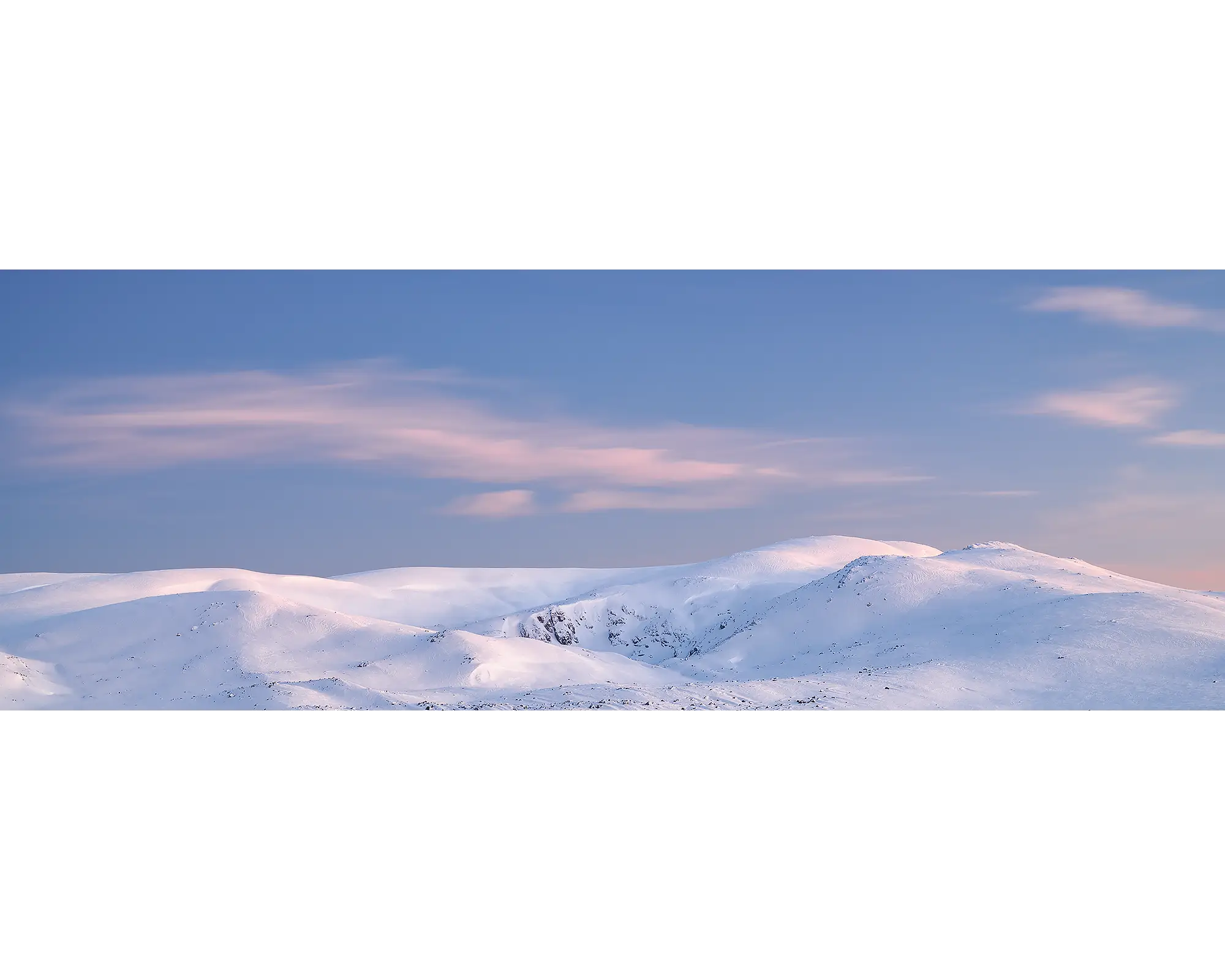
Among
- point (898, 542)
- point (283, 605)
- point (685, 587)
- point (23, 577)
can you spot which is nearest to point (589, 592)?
point (685, 587)

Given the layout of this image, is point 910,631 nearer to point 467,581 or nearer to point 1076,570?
point 1076,570

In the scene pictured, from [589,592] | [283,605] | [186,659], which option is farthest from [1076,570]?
[186,659]

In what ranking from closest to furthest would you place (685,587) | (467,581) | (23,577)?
(23,577), (685,587), (467,581)

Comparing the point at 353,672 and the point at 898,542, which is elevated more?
the point at 898,542

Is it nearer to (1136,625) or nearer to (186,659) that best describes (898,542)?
(1136,625)

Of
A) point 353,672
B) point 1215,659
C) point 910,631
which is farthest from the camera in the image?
point 910,631

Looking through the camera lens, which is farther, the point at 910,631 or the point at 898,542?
the point at 898,542
